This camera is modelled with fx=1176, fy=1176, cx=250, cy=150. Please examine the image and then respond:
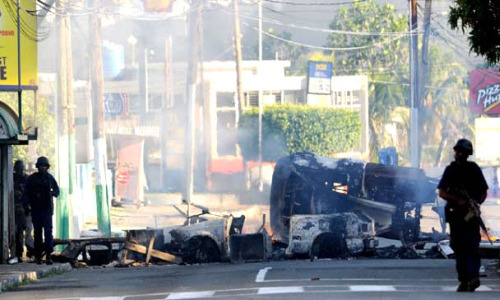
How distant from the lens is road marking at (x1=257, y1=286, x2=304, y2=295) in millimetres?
13967

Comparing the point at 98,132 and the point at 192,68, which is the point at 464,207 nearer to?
the point at 98,132

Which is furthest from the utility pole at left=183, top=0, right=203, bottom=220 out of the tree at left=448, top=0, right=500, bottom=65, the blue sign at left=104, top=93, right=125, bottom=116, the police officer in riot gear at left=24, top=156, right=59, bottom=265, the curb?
the tree at left=448, top=0, right=500, bottom=65

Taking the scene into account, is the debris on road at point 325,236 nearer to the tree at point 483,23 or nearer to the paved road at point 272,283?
the paved road at point 272,283

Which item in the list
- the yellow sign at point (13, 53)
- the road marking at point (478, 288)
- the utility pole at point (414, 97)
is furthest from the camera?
the utility pole at point (414, 97)

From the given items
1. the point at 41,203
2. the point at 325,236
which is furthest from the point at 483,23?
the point at 41,203

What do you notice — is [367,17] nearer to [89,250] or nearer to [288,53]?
[288,53]

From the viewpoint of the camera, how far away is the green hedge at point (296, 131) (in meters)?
61.7

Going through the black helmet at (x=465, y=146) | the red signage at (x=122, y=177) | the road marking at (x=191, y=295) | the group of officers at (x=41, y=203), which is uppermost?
the black helmet at (x=465, y=146)

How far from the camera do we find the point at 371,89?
240ft

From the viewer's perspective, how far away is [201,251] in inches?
891

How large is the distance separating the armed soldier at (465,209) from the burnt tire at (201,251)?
9856 millimetres

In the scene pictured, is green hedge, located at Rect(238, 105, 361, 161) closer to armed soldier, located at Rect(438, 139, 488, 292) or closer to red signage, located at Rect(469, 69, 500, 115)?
red signage, located at Rect(469, 69, 500, 115)

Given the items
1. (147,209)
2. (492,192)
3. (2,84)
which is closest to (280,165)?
(2,84)

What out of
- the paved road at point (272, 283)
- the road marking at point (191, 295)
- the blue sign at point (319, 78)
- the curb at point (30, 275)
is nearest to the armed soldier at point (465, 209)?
the paved road at point (272, 283)
